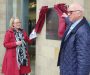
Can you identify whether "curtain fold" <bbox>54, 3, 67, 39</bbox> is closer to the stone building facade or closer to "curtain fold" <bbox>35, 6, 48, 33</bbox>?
the stone building facade

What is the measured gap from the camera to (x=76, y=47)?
15.7ft

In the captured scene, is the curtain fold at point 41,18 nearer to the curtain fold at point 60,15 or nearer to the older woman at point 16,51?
the older woman at point 16,51

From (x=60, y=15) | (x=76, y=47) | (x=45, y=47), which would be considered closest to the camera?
(x=76, y=47)

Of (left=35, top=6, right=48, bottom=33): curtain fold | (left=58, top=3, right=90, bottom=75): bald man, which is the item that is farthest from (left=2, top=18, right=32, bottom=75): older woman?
(left=58, top=3, right=90, bottom=75): bald man

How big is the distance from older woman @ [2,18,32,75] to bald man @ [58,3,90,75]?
288cm

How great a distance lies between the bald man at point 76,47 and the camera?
4688 mm

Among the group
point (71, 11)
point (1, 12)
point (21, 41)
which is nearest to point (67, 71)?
point (71, 11)

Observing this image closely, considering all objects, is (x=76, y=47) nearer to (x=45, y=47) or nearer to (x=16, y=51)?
(x=45, y=47)

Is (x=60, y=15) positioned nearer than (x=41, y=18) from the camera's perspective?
Yes

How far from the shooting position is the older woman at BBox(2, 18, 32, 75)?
25.6 ft

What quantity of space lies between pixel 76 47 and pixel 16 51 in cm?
327

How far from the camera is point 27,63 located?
7.94 meters

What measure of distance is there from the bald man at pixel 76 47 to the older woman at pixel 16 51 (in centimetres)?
288

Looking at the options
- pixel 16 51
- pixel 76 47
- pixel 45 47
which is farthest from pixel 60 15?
→ pixel 76 47
